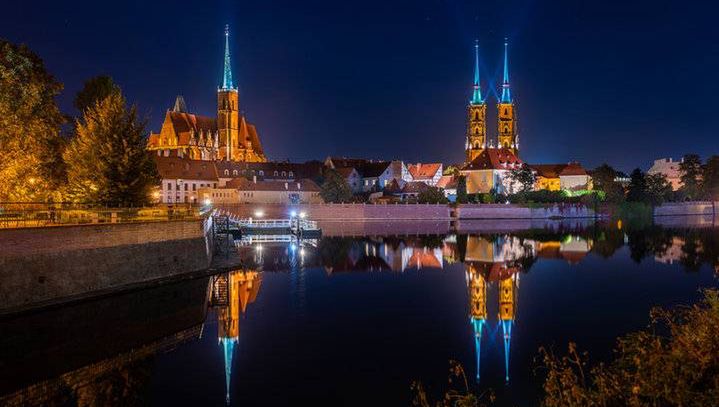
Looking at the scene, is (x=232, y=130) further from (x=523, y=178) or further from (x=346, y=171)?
(x=523, y=178)

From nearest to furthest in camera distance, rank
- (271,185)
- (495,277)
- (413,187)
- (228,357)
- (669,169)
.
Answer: (228,357) → (495,277) → (271,185) → (413,187) → (669,169)

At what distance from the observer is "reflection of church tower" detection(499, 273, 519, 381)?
20719mm

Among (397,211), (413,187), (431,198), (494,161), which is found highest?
(494,161)

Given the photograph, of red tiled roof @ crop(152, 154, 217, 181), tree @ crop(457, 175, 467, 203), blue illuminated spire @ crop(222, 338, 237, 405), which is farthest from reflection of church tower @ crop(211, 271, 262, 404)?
tree @ crop(457, 175, 467, 203)

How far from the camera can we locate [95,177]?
33.3m

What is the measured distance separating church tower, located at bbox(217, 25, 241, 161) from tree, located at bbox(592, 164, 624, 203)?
70.5 m

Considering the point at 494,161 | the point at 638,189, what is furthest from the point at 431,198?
the point at 638,189

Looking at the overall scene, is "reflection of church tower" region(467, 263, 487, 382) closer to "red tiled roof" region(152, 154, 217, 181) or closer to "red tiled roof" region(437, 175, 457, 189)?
"red tiled roof" region(152, 154, 217, 181)

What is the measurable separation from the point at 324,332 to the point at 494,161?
10393cm

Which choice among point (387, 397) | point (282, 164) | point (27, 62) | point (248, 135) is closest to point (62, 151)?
point (27, 62)

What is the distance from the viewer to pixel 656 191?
12025 centimetres

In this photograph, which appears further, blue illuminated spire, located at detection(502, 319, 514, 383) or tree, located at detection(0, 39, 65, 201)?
tree, located at detection(0, 39, 65, 201)

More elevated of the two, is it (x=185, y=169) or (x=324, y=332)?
(x=185, y=169)

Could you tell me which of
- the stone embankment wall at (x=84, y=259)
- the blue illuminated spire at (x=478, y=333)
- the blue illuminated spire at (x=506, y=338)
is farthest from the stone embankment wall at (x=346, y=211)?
the blue illuminated spire at (x=506, y=338)
